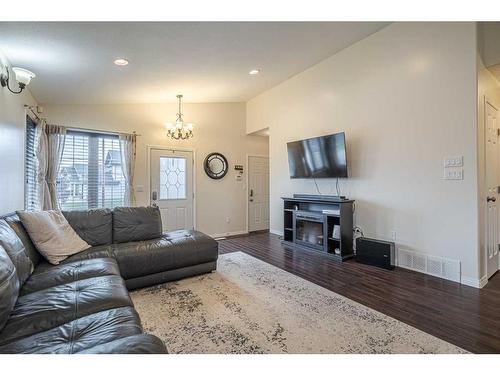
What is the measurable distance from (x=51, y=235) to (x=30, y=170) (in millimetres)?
2054

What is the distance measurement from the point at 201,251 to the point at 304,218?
2022mm

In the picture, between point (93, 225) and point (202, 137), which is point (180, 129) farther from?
point (93, 225)

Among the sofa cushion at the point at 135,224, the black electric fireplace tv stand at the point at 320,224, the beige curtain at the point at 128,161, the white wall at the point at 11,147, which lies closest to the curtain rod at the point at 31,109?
the white wall at the point at 11,147

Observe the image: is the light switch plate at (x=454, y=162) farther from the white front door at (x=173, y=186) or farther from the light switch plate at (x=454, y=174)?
the white front door at (x=173, y=186)

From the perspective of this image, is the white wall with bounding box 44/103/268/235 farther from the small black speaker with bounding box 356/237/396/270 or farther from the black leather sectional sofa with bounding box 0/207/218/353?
the small black speaker with bounding box 356/237/396/270

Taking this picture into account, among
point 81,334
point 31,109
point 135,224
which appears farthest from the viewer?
point 31,109

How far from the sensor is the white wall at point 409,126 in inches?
112

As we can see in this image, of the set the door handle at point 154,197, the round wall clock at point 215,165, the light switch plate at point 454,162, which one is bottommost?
the door handle at point 154,197

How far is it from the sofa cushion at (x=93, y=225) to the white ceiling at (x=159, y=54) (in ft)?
5.83

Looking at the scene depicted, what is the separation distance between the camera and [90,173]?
466cm

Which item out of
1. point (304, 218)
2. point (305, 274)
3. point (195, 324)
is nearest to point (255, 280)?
point (305, 274)

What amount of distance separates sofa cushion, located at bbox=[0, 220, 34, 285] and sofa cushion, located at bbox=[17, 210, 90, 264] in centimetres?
36

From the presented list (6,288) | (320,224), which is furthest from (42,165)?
(320,224)
